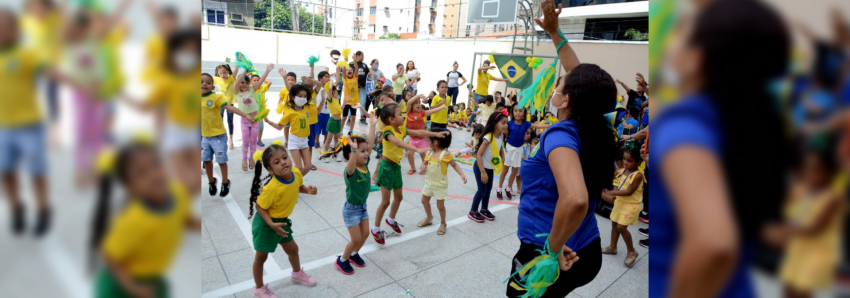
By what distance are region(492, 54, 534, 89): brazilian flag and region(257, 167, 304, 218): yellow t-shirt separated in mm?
7662

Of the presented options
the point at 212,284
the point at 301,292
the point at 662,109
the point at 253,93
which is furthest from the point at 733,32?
the point at 253,93

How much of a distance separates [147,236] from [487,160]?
4.86 meters

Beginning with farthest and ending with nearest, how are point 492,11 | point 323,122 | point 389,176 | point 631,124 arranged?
point 492,11 → point 323,122 → point 631,124 → point 389,176

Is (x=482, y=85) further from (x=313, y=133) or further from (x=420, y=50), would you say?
(x=420, y=50)

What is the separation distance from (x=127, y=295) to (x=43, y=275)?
0.09 m

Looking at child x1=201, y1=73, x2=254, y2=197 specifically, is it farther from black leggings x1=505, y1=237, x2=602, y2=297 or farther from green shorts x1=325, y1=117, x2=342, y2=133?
black leggings x1=505, y1=237, x2=602, y2=297

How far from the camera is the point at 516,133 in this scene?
604 centimetres

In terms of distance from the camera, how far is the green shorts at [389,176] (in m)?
4.52

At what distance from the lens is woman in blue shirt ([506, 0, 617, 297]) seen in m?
1.67

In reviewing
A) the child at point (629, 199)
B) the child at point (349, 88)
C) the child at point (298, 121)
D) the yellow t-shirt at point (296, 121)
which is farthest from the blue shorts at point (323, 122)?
the child at point (629, 199)

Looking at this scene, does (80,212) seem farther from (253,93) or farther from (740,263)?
(253,93)

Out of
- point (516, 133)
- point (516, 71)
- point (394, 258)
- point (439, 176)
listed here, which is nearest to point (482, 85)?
point (516, 71)

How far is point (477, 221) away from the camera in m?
5.38

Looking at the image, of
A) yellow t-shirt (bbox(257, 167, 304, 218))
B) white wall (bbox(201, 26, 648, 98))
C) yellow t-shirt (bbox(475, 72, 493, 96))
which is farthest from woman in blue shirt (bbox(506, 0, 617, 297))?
white wall (bbox(201, 26, 648, 98))
